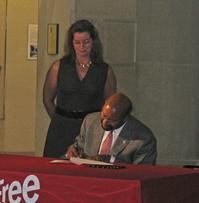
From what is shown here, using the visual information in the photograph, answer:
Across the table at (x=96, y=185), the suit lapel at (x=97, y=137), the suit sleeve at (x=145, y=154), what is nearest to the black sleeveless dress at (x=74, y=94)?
the suit lapel at (x=97, y=137)

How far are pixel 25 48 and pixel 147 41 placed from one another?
4.63 m

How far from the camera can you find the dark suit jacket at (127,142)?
19.2 feet

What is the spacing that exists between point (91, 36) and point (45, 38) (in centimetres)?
224

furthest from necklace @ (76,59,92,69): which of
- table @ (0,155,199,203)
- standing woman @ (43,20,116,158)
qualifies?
table @ (0,155,199,203)

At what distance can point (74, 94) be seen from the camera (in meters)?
7.27

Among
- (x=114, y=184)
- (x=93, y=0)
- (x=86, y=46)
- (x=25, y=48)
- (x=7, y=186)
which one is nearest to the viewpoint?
(x=114, y=184)

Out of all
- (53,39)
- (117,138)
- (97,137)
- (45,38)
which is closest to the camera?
(117,138)

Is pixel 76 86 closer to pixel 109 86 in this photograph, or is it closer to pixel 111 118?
pixel 109 86

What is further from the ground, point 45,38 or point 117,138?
point 45,38

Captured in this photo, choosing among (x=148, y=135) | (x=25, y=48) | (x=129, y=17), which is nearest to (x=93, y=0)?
(x=129, y=17)

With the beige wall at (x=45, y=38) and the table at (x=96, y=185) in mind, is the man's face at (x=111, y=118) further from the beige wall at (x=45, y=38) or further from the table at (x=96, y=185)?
the beige wall at (x=45, y=38)

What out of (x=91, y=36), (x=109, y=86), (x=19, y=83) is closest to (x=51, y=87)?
(x=109, y=86)

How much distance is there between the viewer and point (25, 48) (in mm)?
13500

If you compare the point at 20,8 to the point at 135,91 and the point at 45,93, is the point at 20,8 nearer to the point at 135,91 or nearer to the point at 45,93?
the point at 135,91
